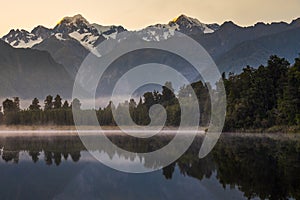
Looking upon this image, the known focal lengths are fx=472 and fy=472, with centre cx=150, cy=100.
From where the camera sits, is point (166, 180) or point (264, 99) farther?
point (264, 99)

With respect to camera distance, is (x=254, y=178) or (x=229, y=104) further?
(x=229, y=104)

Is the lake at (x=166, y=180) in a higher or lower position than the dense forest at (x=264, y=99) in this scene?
lower

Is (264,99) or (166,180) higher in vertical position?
(264,99)

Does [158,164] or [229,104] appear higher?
[229,104]

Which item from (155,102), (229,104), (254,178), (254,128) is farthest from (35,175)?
(155,102)

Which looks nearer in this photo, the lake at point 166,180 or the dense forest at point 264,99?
the lake at point 166,180

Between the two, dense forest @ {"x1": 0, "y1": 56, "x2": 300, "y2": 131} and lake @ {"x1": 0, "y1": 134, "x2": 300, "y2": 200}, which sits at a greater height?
dense forest @ {"x1": 0, "y1": 56, "x2": 300, "y2": 131}

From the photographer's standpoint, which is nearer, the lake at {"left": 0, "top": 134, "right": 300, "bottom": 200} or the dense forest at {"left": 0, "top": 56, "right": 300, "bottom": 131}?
the lake at {"left": 0, "top": 134, "right": 300, "bottom": 200}

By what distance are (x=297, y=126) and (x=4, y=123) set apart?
454 feet

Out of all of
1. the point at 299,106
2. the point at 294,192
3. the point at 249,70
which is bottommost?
the point at 294,192

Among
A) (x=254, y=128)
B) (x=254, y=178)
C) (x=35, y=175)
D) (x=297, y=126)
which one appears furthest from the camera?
(x=254, y=128)

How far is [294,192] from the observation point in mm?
20531

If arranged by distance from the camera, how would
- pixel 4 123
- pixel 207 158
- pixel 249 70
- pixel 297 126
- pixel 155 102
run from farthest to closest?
pixel 4 123 → pixel 155 102 → pixel 249 70 → pixel 297 126 → pixel 207 158

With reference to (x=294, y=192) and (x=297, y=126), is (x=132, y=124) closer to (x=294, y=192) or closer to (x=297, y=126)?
(x=297, y=126)
